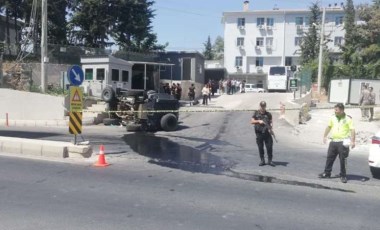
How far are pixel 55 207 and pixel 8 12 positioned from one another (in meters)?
37.3

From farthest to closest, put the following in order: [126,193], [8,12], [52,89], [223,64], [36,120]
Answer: [223,64], [8,12], [52,89], [36,120], [126,193]

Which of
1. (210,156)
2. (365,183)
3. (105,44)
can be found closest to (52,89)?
(105,44)

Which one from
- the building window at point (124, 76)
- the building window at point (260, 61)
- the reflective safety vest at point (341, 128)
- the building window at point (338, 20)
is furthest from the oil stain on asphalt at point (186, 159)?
the building window at point (338, 20)

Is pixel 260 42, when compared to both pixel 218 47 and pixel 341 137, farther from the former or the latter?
pixel 341 137

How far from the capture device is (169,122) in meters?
20.4

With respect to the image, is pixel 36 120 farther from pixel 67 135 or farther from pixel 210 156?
pixel 210 156

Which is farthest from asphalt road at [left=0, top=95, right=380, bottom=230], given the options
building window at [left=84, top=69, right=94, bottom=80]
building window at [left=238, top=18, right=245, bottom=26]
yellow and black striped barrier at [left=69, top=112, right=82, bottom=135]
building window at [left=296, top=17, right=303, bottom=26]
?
building window at [left=238, top=18, right=245, bottom=26]

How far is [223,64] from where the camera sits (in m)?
77.5

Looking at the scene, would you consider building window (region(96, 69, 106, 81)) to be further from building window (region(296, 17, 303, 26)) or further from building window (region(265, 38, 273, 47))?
building window (region(296, 17, 303, 26))

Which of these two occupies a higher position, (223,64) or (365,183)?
(223,64)

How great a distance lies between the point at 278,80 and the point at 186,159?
40418 mm

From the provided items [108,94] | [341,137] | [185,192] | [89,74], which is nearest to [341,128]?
[341,137]

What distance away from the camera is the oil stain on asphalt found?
1039cm

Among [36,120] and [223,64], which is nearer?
[36,120]
